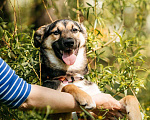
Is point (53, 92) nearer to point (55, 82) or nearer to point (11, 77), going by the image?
point (11, 77)

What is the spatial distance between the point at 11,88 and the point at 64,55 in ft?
4.59

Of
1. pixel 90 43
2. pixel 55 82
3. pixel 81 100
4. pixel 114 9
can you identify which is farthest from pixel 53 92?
pixel 114 9

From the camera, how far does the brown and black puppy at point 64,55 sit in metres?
2.98

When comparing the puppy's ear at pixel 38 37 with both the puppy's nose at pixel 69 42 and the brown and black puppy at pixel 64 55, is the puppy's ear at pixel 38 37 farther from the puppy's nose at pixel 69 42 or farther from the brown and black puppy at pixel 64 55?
the puppy's nose at pixel 69 42

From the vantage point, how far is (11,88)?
1790 millimetres

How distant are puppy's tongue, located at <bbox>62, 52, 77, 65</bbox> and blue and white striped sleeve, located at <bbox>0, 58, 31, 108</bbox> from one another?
1218 mm

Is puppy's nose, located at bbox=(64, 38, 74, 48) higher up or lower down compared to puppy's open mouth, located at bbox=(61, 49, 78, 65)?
higher up

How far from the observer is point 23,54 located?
3162mm

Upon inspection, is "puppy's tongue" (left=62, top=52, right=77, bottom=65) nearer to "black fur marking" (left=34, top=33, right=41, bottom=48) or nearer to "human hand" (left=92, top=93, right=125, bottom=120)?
"black fur marking" (left=34, top=33, right=41, bottom=48)

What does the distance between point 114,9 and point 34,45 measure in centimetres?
189

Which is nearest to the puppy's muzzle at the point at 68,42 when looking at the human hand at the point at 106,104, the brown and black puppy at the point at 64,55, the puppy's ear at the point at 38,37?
the brown and black puppy at the point at 64,55

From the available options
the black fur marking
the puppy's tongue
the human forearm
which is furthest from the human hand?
the black fur marking

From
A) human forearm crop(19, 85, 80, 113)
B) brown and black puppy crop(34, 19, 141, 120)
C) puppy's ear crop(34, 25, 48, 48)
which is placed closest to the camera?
human forearm crop(19, 85, 80, 113)

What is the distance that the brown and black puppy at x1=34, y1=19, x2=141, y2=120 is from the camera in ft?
9.77
